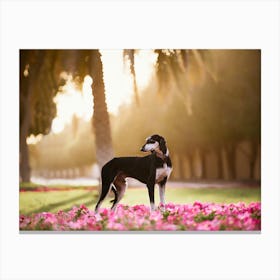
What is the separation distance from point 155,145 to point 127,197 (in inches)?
35.6

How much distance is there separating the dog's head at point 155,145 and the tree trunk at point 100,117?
57 centimetres

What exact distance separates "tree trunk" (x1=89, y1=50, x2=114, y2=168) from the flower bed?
33.3 inches

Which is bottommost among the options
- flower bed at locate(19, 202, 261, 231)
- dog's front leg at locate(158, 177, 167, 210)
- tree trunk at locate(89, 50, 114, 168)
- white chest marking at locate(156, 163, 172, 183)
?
flower bed at locate(19, 202, 261, 231)

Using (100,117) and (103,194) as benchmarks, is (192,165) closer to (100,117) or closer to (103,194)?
(103,194)

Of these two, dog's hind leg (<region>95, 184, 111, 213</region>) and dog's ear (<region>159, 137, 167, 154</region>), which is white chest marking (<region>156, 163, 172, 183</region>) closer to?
dog's ear (<region>159, 137, 167, 154</region>)

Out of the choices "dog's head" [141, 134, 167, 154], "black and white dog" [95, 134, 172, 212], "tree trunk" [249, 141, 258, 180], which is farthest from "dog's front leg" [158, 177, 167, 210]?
"tree trunk" [249, 141, 258, 180]

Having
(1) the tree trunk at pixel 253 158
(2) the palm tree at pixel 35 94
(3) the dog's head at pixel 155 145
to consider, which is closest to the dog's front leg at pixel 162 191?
(3) the dog's head at pixel 155 145

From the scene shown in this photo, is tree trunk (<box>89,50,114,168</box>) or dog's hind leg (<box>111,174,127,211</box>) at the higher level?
tree trunk (<box>89,50,114,168</box>)

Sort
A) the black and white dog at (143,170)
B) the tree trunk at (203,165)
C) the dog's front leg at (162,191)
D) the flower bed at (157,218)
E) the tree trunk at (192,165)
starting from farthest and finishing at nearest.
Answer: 1. the tree trunk at (203,165)
2. the tree trunk at (192,165)
3. the dog's front leg at (162,191)
4. the black and white dog at (143,170)
5. the flower bed at (157,218)

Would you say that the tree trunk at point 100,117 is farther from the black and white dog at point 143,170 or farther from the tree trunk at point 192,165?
the tree trunk at point 192,165

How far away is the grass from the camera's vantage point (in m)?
7.98

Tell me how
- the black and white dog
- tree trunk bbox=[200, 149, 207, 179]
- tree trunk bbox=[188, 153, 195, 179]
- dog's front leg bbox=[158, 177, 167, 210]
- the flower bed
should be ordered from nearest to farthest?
the flower bed → the black and white dog → dog's front leg bbox=[158, 177, 167, 210] → tree trunk bbox=[188, 153, 195, 179] → tree trunk bbox=[200, 149, 207, 179]

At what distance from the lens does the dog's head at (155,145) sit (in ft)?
25.7
